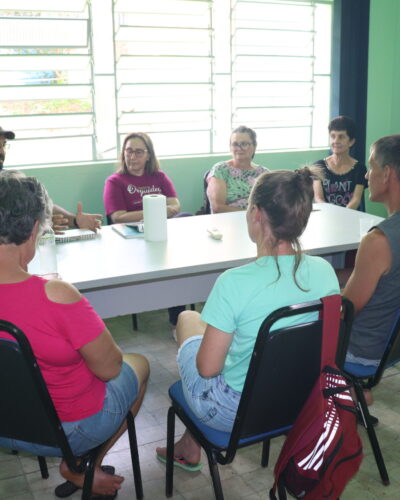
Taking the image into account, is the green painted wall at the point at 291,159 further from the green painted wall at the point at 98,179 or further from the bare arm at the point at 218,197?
the bare arm at the point at 218,197

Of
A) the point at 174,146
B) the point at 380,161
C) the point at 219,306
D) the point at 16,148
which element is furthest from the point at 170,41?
the point at 219,306

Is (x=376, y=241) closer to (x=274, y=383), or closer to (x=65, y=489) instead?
(x=274, y=383)

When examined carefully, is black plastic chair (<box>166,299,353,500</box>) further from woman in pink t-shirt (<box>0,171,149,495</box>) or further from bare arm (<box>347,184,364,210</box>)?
bare arm (<box>347,184,364,210</box>)

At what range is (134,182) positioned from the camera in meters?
3.82

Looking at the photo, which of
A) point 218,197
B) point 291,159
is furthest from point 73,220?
point 291,159

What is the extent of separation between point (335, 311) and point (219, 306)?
0.31 meters

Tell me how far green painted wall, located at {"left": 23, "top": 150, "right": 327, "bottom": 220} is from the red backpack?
2958mm

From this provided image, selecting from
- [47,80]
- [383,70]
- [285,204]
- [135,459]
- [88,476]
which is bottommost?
[135,459]

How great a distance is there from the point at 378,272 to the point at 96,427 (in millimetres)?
1082

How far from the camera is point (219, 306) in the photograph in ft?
5.00

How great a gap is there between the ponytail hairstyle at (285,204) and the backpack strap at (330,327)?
15 centimetres

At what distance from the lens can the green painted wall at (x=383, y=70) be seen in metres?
4.85

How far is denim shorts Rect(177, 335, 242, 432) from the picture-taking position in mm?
1665

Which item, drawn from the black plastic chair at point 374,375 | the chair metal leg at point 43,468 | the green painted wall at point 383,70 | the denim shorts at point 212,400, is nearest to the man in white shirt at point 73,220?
the chair metal leg at point 43,468
